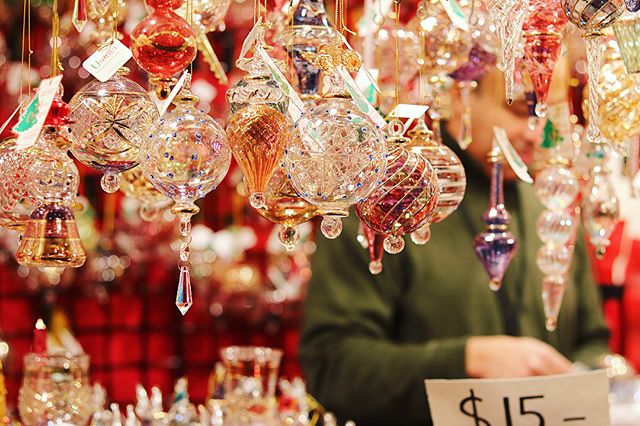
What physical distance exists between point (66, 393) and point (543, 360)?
904 mm

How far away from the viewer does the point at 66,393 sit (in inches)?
57.1

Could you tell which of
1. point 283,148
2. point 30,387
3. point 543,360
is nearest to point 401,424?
point 543,360

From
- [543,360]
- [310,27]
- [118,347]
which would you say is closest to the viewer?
[310,27]

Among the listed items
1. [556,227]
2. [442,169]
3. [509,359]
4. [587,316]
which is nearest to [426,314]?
[509,359]

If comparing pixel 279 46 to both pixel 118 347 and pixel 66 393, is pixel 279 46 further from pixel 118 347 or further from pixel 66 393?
pixel 118 347

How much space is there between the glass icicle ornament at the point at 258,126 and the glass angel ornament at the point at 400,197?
0.35 ft

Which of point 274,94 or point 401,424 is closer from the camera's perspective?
point 274,94

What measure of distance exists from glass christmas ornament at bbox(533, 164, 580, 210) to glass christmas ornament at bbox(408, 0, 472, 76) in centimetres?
23

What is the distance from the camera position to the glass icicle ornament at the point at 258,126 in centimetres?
107

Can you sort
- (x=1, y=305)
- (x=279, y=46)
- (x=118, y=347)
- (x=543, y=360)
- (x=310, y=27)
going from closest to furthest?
1. (x=310, y=27)
2. (x=279, y=46)
3. (x=543, y=360)
4. (x=1, y=305)
5. (x=118, y=347)

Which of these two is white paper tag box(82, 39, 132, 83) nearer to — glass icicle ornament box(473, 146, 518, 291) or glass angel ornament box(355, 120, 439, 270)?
glass angel ornament box(355, 120, 439, 270)

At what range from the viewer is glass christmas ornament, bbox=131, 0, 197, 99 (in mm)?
1104

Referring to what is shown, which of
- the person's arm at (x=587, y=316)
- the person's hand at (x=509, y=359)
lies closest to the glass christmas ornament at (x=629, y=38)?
the person's hand at (x=509, y=359)

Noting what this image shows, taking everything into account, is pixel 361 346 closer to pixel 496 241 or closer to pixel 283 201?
pixel 496 241
